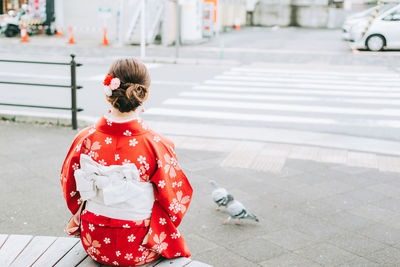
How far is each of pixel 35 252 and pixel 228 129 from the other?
578 centimetres

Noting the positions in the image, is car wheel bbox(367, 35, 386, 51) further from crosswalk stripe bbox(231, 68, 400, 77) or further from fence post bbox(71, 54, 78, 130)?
fence post bbox(71, 54, 78, 130)

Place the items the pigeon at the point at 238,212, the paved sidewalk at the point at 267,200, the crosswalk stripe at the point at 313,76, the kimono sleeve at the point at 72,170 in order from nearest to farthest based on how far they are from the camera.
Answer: the kimono sleeve at the point at 72,170, the paved sidewalk at the point at 267,200, the pigeon at the point at 238,212, the crosswalk stripe at the point at 313,76

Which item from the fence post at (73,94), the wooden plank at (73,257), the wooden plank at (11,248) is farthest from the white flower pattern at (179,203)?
the fence post at (73,94)

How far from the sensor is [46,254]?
8.92ft

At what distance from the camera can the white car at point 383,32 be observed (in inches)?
797

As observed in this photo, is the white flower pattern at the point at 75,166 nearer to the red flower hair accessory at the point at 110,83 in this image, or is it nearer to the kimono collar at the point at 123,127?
the kimono collar at the point at 123,127

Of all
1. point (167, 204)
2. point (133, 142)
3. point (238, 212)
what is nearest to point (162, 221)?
point (167, 204)

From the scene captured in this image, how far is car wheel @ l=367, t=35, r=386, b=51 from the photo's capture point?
2059 centimetres

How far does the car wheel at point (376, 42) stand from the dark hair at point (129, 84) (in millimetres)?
20145

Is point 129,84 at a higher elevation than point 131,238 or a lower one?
higher

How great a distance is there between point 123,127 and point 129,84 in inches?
8.3

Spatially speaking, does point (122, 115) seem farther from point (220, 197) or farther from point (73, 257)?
point (220, 197)

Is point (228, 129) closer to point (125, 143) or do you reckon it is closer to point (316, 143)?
point (316, 143)

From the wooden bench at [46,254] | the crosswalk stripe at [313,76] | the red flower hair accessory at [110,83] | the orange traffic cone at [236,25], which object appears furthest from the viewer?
the orange traffic cone at [236,25]
